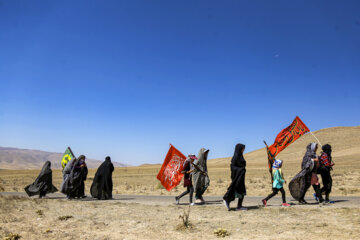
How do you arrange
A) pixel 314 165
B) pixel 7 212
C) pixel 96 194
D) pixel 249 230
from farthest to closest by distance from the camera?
pixel 96 194, pixel 7 212, pixel 314 165, pixel 249 230

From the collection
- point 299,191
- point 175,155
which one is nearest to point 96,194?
point 175,155

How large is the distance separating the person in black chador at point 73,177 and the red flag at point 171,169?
4.98 metres

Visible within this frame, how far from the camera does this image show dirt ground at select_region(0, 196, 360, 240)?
744 centimetres

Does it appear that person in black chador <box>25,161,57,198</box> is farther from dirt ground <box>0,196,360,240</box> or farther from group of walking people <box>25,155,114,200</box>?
dirt ground <box>0,196,360,240</box>

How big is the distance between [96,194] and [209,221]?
8.07 meters

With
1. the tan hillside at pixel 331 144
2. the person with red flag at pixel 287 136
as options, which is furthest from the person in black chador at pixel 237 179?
the tan hillside at pixel 331 144

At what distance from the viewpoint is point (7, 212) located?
11.7 meters

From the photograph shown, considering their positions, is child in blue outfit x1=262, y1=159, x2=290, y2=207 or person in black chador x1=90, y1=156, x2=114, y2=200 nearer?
child in blue outfit x1=262, y1=159, x2=290, y2=207

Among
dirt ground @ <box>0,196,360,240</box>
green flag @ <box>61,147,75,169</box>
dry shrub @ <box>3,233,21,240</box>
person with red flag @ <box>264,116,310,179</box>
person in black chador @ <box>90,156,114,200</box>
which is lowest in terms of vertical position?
dry shrub @ <box>3,233,21,240</box>

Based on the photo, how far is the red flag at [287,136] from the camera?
11.9 metres

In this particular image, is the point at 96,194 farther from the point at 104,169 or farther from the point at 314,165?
the point at 314,165

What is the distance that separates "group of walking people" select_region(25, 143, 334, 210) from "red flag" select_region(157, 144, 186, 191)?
1.81 feet

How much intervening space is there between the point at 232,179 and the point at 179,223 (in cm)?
219

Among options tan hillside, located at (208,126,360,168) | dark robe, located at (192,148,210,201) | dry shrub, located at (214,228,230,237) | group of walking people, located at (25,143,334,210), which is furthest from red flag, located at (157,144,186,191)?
tan hillside, located at (208,126,360,168)
